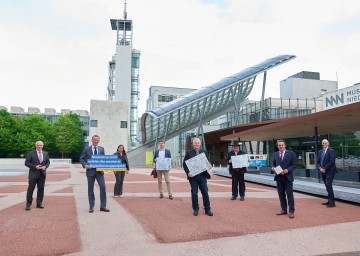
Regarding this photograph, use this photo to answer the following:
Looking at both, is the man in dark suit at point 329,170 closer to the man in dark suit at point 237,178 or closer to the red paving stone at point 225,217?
the red paving stone at point 225,217

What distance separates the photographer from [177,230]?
5988mm

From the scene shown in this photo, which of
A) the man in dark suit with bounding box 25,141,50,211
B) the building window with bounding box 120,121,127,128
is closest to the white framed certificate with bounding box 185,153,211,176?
the man in dark suit with bounding box 25,141,50,211

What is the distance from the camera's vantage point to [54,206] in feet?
28.1

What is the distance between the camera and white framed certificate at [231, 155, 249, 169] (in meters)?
9.63

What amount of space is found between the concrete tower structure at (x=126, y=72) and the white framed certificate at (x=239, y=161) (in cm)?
6409

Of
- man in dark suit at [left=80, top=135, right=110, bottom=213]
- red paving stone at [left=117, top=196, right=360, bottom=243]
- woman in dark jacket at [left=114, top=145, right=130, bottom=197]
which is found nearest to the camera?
red paving stone at [left=117, top=196, right=360, bottom=243]

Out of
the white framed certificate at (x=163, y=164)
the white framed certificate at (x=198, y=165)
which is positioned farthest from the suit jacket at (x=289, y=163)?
the white framed certificate at (x=163, y=164)

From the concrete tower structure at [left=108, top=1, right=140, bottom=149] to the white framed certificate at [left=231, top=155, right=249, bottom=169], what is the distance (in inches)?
2523

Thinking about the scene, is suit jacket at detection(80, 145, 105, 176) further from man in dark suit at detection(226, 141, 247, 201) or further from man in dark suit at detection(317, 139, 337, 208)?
man in dark suit at detection(317, 139, 337, 208)

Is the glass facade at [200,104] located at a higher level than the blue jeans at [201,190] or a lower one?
higher

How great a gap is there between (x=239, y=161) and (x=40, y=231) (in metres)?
5.96

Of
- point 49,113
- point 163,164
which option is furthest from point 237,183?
point 49,113

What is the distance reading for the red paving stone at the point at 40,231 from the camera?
4863 millimetres


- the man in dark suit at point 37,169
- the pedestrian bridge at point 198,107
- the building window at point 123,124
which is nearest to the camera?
the man in dark suit at point 37,169
